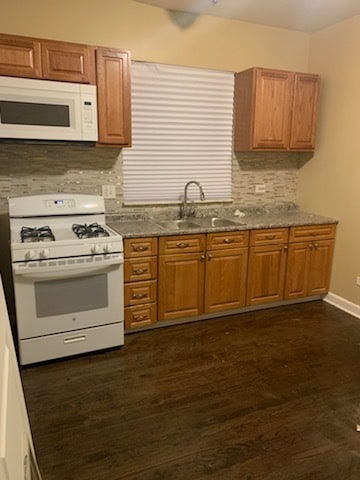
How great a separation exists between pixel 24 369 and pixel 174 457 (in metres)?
1.27

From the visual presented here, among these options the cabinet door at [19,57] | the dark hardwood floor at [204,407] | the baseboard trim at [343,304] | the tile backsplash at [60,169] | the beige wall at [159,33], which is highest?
the beige wall at [159,33]

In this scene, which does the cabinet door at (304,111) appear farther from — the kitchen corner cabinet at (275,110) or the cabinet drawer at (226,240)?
the cabinet drawer at (226,240)

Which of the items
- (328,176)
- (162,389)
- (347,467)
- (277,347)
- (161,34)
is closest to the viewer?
(347,467)

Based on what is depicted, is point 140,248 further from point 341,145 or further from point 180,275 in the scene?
point 341,145

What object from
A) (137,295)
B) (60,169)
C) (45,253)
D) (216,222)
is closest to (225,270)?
(216,222)

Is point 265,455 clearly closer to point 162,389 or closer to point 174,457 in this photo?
point 174,457

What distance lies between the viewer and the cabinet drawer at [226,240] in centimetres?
314

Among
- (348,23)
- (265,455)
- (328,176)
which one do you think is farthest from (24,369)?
(348,23)

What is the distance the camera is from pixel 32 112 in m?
2.57

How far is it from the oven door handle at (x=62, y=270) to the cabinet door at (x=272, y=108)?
1.83 meters

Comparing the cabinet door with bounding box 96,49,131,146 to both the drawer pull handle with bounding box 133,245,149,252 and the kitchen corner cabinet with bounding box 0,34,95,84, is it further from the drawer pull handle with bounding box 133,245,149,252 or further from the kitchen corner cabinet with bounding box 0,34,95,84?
the drawer pull handle with bounding box 133,245,149,252

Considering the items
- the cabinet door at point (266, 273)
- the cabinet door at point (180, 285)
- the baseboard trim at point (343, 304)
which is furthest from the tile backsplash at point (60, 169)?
the baseboard trim at point (343, 304)

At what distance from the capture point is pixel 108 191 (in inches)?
130

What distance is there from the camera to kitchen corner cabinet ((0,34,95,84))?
8.18ft
